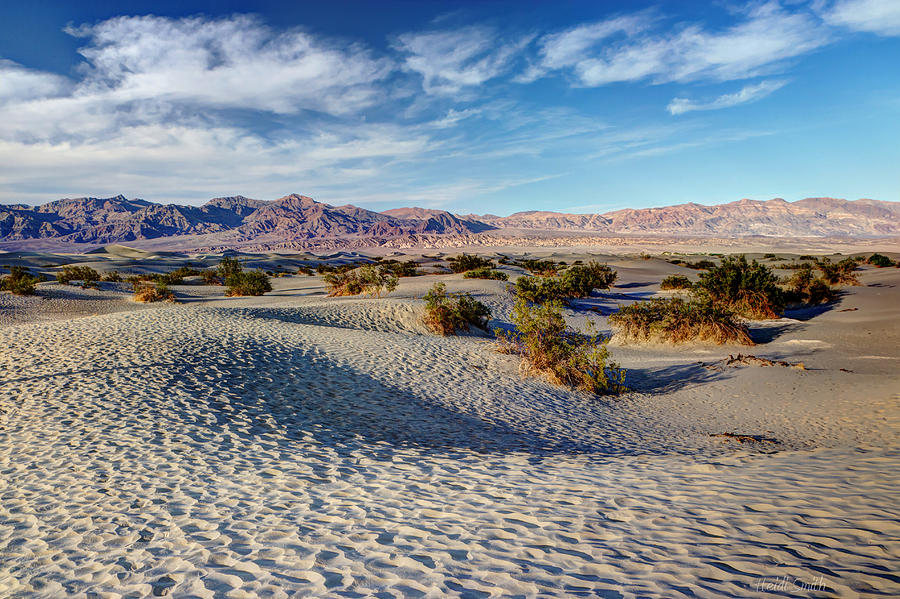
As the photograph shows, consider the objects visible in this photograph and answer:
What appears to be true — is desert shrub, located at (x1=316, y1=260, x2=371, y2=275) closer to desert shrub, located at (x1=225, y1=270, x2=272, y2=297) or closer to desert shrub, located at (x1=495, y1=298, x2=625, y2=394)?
desert shrub, located at (x1=225, y1=270, x2=272, y2=297)

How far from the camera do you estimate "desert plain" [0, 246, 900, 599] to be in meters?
3.30

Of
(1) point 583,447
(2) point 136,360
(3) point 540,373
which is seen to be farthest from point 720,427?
(2) point 136,360

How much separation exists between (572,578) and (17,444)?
716 cm

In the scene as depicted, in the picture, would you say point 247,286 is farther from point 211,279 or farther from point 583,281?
point 583,281

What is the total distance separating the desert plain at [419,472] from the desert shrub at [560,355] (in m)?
0.57

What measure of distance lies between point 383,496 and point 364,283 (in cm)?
2032

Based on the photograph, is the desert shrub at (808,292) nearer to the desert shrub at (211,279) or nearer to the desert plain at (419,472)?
the desert plain at (419,472)

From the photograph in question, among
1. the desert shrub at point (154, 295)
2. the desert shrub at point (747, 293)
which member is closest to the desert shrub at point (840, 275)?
the desert shrub at point (747, 293)

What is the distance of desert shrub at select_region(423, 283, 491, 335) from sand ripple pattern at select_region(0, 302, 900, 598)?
712 cm

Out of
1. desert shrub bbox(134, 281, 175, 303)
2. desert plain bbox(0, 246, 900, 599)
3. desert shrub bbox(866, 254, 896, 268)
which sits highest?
desert shrub bbox(866, 254, 896, 268)

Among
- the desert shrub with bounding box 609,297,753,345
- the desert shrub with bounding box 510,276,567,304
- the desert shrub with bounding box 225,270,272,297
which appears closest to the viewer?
the desert shrub with bounding box 609,297,753,345

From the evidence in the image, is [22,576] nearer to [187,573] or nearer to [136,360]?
[187,573]

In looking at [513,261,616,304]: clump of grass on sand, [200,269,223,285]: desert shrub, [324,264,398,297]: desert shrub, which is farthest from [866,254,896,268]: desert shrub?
[200,269,223,285]: desert shrub

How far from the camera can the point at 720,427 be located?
28.2 ft
